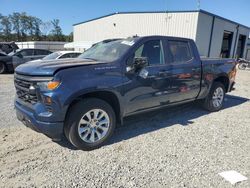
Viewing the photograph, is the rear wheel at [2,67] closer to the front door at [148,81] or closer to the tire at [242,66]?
the front door at [148,81]

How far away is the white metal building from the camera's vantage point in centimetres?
1959

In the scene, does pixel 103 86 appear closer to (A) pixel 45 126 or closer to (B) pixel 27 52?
(A) pixel 45 126

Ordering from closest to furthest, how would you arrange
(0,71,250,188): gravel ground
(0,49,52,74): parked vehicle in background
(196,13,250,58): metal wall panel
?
(0,71,250,188): gravel ground, (0,49,52,74): parked vehicle in background, (196,13,250,58): metal wall panel

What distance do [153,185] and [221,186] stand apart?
0.88m

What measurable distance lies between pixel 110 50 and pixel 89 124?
1.57 metres

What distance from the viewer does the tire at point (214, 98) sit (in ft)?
20.3

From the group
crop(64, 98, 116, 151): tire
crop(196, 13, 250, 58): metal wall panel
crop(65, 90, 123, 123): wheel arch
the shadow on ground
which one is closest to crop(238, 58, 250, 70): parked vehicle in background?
crop(196, 13, 250, 58): metal wall panel

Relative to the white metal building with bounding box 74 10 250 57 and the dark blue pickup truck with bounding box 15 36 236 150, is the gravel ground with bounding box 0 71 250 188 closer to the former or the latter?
the dark blue pickup truck with bounding box 15 36 236 150

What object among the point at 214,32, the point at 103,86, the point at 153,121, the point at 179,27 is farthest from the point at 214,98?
the point at 214,32

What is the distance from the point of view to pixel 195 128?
16.4 feet

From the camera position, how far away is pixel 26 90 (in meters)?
3.67

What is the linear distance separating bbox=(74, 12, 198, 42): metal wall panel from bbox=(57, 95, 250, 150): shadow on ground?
1434cm

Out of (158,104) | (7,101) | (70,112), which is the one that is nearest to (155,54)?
(158,104)

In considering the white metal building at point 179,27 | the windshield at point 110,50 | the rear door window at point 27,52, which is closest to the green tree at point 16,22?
the white metal building at point 179,27
